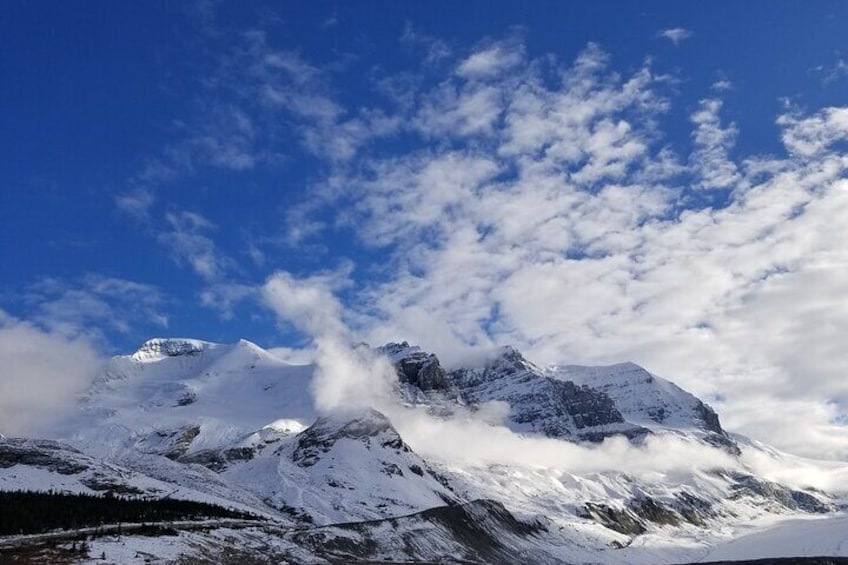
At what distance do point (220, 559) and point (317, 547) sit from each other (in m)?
25.0

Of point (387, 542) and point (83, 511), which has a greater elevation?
point (83, 511)

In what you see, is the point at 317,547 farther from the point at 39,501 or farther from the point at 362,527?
the point at 39,501

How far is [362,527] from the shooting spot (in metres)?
170

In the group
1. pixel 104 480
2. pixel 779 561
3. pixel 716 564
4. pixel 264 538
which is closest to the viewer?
pixel 264 538

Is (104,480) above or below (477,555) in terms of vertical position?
above

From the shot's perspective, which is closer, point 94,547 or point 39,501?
point 94,547

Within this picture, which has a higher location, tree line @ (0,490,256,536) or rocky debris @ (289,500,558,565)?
tree line @ (0,490,256,536)

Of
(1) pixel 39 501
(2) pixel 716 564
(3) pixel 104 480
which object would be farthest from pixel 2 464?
(2) pixel 716 564

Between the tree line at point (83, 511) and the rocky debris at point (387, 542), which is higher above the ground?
the tree line at point (83, 511)

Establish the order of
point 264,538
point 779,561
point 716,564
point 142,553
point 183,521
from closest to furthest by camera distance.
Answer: point 142,553
point 264,538
point 183,521
point 779,561
point 716,564

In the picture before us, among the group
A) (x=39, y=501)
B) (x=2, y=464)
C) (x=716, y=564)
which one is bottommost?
(x=716, y=564)

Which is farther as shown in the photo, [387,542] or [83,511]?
[387,542]

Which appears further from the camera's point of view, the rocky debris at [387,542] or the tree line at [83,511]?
the rocky debris at [387,542]

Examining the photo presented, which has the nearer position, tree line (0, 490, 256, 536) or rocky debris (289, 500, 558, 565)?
tree line (0, 490, 256, 536)
